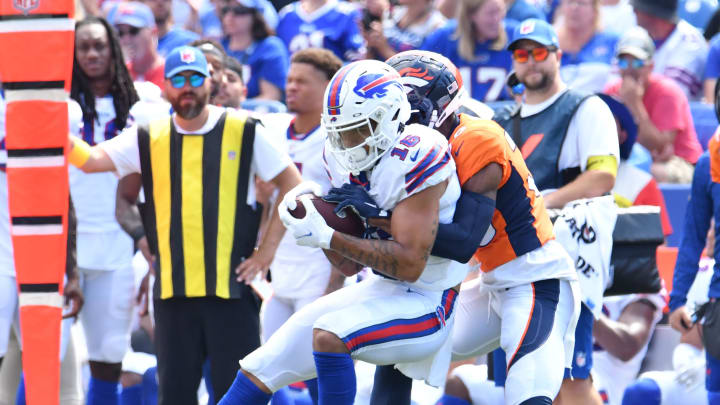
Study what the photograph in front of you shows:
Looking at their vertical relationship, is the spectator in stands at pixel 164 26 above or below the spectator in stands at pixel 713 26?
below

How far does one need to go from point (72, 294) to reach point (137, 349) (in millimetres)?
1180

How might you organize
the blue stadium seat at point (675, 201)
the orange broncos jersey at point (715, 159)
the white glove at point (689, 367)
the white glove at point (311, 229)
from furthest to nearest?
the blue stadium seat at point (675, 201) < the white glove at point (689, 367) < the orange broncos jersey at point (715, 159) < the white glove at point (311, 229)

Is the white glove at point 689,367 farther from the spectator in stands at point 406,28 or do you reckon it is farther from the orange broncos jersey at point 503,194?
the spectator in stands at point 406,28

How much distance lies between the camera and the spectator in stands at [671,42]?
8.12 m

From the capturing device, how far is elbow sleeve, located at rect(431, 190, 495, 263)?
3.96m

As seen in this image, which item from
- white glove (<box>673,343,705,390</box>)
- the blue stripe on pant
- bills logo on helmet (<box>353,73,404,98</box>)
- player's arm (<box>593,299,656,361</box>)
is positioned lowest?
player's arm (<box>593,299,656,361</box>)

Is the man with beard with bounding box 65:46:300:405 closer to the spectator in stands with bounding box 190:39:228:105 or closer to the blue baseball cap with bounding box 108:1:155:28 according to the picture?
the spectator in stands with bounding box 190:39:228:105

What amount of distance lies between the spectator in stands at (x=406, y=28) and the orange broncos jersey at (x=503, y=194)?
3742 millimetres

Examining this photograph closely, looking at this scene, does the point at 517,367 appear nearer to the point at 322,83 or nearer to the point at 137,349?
the point at 322,83

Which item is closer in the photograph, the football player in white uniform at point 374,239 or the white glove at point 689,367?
the football player in white uniform at point 374,239

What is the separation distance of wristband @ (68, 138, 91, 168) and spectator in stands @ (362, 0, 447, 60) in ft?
10.2

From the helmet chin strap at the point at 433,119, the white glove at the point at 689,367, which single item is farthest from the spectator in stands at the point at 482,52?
the helmet chin strap at the point at 433,119

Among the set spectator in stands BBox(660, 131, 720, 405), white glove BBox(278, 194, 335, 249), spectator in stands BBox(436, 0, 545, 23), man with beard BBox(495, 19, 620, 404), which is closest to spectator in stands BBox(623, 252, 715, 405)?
spectator in stands BBox(660, 131, 720, 405)

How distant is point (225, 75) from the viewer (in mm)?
6453
